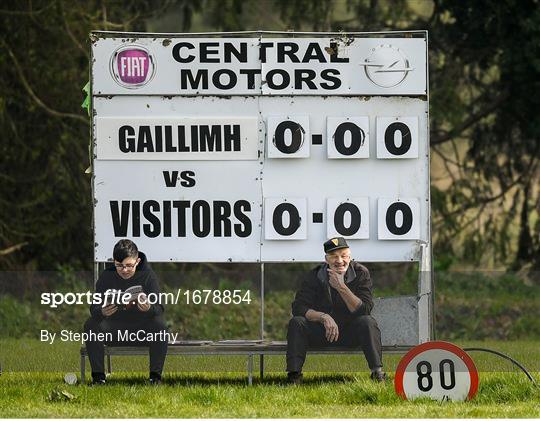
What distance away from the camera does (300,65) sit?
A: 1401cm

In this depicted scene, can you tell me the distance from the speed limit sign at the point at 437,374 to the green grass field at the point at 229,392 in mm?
119

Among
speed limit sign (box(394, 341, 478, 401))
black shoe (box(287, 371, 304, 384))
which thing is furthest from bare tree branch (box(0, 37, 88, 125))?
speed limit sign (box(394, 341, 478, 401))

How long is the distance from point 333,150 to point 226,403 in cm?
297

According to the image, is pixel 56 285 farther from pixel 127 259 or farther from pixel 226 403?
pixel 226 403

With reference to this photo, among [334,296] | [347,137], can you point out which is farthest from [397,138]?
[334,296]

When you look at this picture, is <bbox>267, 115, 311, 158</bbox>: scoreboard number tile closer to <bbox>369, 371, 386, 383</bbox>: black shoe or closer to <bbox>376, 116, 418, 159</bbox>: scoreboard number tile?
<bbox>376, 116, 418, 159</bbox>: scoreboard number tile

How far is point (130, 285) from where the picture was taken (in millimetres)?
13391

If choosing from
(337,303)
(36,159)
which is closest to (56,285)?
(36,159)

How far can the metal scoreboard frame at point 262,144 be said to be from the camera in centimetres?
1394

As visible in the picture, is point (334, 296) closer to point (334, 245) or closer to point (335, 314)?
point (335, 314)

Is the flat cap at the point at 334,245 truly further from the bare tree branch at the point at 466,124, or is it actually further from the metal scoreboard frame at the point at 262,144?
the bare tree branch at the point at 466,124

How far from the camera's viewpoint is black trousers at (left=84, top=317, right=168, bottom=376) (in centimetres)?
1335

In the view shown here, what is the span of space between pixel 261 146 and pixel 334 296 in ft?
5.42

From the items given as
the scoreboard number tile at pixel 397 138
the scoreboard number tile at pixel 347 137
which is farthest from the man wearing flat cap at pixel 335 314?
the scoreboard number tile at pixel 397 138
